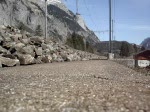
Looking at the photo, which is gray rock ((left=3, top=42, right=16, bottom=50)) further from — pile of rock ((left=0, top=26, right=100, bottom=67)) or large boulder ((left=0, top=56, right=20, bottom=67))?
large boulder ((left=0, top=56, right=20, bottom=67))

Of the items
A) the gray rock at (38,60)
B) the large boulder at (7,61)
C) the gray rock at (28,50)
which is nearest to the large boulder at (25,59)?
the gray rock at (28,50)

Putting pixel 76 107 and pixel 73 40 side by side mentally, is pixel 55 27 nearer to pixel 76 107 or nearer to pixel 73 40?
pixel 73 40

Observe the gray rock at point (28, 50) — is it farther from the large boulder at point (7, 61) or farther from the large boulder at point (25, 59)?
the large boulder at point (7, 61)

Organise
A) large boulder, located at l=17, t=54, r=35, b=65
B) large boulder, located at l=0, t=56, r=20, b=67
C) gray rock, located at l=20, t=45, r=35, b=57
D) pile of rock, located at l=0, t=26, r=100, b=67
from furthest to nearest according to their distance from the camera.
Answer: gray rock, located at l=20, t=45, r=35, b=57
large boulder, located at l=17, t=54, r=35, b=65
pile of rock, located at l=0, t=26, r=100, b=67
large boulder, located at l=0, t=56, r=20, b=67

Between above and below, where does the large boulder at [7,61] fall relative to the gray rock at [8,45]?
below

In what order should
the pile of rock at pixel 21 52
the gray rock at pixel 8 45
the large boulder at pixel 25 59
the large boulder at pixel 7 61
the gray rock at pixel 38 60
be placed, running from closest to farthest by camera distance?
the large boulder at pixel 7 61
the pile of rock at pixel 21 52
the large boulder at pixel 25 59
the gray rock at pixel 8 45
the gray rock at pixel 38 60

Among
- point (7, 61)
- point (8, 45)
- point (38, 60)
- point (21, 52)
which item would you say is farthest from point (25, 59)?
point (8, 45)

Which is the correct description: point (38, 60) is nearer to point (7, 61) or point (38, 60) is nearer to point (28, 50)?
point (28, 50)

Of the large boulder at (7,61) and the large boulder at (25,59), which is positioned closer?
the large boulder at (7,61)

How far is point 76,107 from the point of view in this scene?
21.3 feet

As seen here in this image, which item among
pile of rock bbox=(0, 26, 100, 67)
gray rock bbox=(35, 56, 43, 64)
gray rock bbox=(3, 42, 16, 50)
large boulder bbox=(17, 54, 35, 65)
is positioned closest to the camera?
pile of rock bbox=(0, 26, 100, 67)

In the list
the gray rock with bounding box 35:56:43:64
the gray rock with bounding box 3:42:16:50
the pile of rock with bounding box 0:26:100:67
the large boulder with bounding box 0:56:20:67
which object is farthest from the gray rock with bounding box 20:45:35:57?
the large boulder with bounding box 0:56:20:67

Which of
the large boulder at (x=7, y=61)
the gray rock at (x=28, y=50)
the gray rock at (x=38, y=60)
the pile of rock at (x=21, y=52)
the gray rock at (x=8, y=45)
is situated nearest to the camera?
the large boulder at (x=7, y=61)

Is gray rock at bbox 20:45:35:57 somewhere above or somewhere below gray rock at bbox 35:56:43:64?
above
